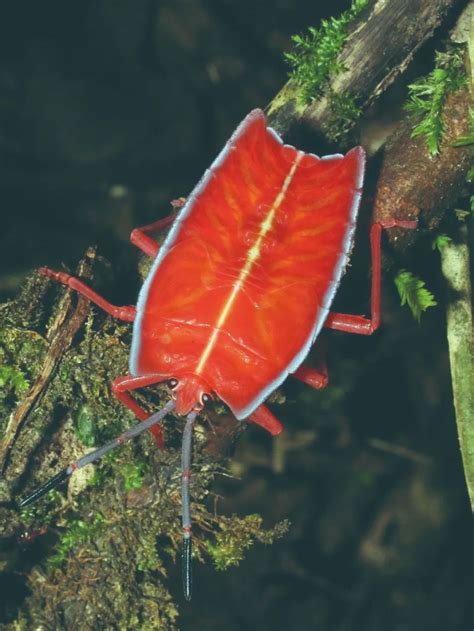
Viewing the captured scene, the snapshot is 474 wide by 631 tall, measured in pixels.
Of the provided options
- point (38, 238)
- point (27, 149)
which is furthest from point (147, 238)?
point (27, 149)

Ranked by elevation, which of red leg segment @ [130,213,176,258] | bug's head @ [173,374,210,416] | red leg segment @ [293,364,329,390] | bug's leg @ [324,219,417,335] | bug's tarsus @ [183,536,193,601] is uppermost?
red leg segment @ [130,213,176,258]

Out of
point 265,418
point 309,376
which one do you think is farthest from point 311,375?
point 265,418

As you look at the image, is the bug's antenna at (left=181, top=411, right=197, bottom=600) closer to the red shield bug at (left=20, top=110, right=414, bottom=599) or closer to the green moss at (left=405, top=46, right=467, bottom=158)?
the red shield bug at (left=20, top=110, right=414, bottom=599)

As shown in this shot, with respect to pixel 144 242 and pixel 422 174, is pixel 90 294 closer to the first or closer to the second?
pixel 144 242

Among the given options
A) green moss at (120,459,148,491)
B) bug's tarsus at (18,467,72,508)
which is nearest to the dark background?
green moss at (120,459,148,491)

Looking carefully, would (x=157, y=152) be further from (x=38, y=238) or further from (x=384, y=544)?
(x=384, y=544)

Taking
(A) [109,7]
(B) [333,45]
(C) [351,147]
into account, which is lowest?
(C) [351,147]
